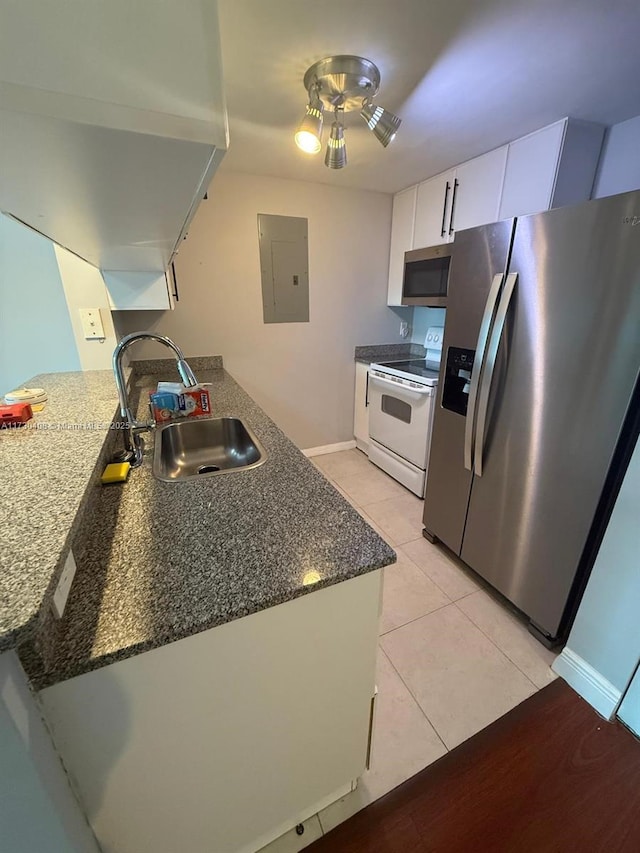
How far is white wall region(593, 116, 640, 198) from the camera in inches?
61.7

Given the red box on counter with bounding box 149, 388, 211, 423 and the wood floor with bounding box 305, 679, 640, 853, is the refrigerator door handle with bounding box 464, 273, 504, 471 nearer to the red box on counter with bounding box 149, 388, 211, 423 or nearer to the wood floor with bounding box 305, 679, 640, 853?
the wood floor with bounding box 305, 679, 640, 853

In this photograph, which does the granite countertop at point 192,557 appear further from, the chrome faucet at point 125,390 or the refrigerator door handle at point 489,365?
the refrigerator door handle at point 489,365

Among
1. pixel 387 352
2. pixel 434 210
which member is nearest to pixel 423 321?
pixel 387 352

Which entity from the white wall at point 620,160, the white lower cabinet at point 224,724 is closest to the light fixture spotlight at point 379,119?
the white wall at point 620,160

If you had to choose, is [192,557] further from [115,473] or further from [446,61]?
[446,61]

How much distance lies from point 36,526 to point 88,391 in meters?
0.92

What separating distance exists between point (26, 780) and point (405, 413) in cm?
234

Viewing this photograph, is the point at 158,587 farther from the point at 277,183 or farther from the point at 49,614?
the point at 277,183

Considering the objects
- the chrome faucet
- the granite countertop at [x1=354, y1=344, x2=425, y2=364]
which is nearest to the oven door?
the granite countertop at [x1=354, y1=344, x2=425, y2=364]

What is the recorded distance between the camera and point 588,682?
4.11 ft

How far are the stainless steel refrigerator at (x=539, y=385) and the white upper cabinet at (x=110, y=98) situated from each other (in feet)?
4.04

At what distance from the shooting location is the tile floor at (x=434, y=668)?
42.9 inches

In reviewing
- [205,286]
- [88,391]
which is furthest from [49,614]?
[205,286]

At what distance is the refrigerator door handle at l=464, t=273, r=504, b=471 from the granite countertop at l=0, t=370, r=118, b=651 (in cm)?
144
